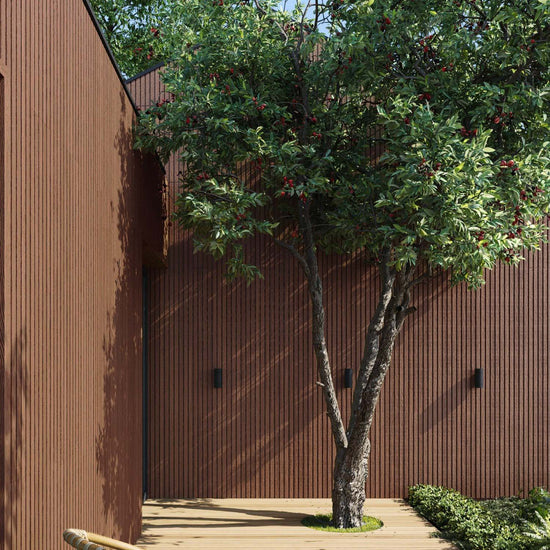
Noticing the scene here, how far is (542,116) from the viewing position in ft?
16.9

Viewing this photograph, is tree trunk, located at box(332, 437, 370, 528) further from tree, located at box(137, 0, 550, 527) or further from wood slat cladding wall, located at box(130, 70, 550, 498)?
wood slat cladding wall, located at box(130, 70, 550, 498)

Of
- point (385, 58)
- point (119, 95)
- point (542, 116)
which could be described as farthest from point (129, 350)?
point (542, 116)

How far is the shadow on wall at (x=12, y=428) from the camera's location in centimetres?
241

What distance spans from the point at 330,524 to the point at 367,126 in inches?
144

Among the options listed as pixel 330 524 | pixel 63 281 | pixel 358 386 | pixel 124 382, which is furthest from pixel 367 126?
pixel 63 281

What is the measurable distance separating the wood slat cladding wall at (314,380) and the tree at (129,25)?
22.6 feet

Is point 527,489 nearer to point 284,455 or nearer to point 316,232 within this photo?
point 284,455

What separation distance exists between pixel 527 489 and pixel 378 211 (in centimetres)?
367

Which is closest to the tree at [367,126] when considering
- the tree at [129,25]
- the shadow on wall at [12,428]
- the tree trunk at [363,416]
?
the tree trunk at [363,416]

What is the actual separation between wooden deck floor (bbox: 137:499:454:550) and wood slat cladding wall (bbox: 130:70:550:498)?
28cm

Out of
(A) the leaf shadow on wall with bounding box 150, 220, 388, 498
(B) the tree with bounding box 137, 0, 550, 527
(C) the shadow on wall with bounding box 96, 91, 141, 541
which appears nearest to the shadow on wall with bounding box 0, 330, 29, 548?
(C) the shadow on wall with bounding box 96, 91, 141, 541

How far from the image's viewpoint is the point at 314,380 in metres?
7.35

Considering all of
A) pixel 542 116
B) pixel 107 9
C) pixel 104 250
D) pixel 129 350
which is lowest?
pixel 129 350

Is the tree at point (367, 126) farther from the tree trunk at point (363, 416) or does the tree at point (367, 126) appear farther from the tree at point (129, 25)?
the tree at point (129, 25)
